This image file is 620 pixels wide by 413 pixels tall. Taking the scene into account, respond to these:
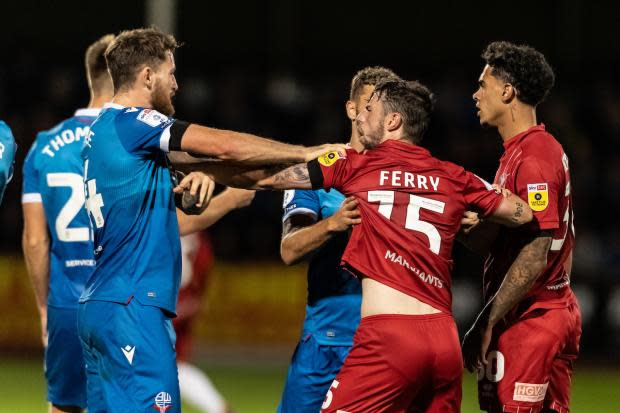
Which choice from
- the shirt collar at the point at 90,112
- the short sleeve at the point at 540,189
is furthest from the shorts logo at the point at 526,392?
the shirt collar at the point at 90,112

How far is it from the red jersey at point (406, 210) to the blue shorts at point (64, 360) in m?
2.52

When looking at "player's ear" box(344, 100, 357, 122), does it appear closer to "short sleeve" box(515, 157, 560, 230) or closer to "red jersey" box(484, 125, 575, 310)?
"red jersey" box(484, 125, 575, 310)

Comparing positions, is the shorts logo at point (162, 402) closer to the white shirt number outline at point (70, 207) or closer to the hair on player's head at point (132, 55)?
the hair on player's head at point (132, 55)

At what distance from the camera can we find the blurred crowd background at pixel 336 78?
1614 cm

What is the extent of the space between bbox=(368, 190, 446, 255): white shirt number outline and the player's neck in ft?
3.23

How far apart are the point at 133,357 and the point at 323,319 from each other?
1.19 meters

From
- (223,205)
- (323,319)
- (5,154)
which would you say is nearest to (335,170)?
(323,319)

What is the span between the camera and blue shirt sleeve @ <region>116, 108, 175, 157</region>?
16.7 ft

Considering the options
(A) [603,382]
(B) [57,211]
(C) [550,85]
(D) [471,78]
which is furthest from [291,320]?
(C) [550,85]

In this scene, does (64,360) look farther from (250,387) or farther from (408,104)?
(250,387)

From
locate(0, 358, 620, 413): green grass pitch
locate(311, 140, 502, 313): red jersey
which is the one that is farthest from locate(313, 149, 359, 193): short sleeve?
locate(0, 358, 620, 413): green grass pitch

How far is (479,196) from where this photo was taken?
508 cm

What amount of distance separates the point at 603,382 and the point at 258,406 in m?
4.87

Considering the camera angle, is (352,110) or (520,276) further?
(352,110)
